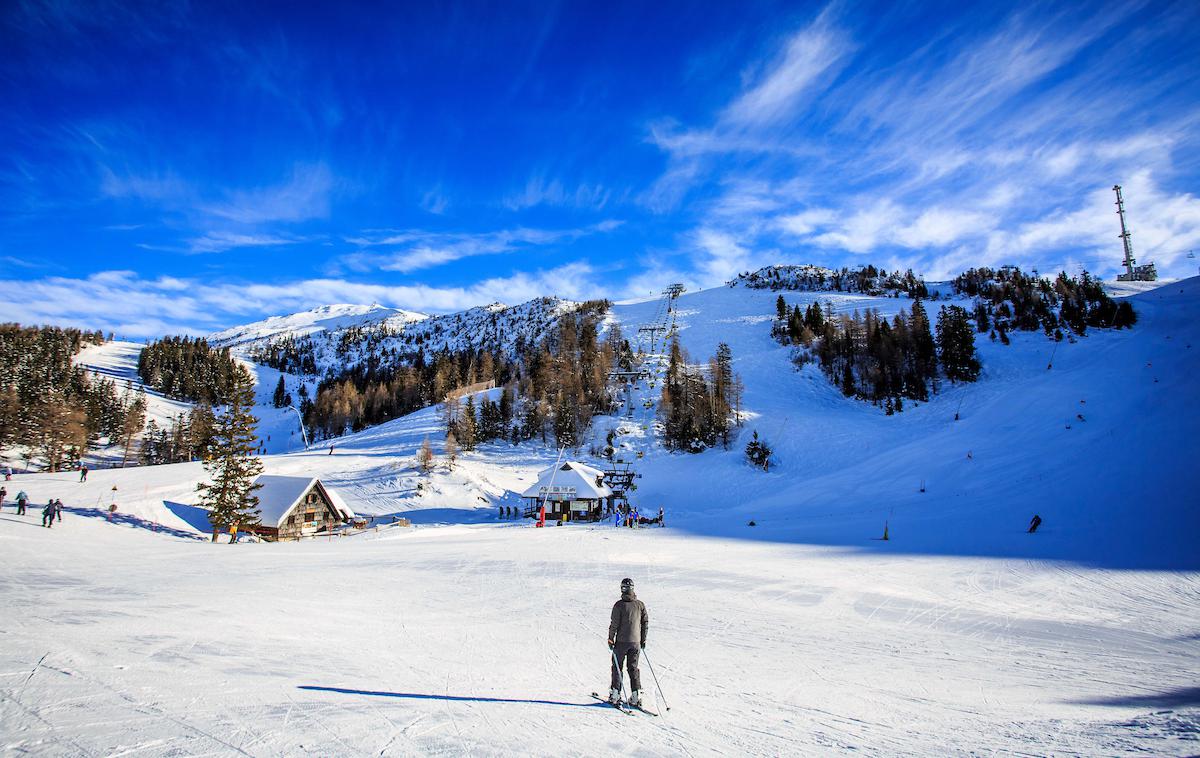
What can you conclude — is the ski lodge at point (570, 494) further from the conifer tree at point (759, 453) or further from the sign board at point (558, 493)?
the conifer tree at point (759, 453)

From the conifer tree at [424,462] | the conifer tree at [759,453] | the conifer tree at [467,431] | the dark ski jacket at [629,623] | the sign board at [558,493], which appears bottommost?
the dark ski jacket at [629,623]

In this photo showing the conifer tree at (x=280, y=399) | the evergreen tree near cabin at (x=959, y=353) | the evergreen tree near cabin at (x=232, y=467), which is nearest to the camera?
the evergreen tree near cabin at (x=232, y=467)

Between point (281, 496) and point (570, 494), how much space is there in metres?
21.0

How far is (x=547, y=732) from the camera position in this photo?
5730 millimetres

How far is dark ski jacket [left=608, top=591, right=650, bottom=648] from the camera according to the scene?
6812 mm

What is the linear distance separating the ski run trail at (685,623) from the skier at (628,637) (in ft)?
1.12

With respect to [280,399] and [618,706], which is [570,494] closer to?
[618,706]

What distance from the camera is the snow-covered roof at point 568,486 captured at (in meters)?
42.1

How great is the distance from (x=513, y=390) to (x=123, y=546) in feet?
200

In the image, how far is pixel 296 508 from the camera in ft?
118

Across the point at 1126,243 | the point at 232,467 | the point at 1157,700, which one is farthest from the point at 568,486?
the point at 1126,243

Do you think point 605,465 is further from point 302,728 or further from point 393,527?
point 302,728

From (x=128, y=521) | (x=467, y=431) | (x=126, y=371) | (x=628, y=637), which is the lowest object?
(x=128, y=521)

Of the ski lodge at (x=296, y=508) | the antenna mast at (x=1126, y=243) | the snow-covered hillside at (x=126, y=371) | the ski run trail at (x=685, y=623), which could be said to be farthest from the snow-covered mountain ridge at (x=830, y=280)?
the snow-covered hillside at (x=126, y=371)
